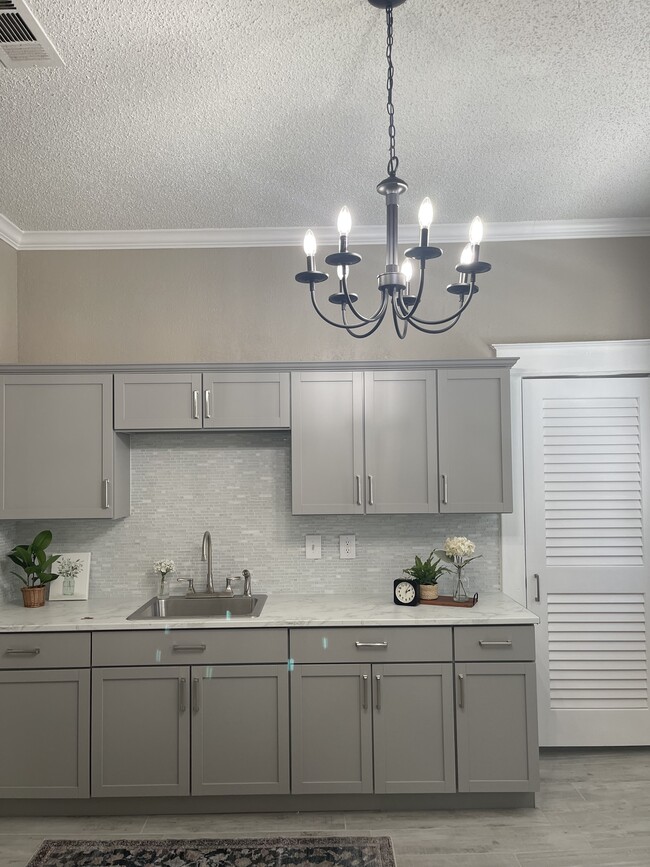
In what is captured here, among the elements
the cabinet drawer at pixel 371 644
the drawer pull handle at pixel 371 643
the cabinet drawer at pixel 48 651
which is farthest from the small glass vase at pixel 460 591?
the cabinet drawer at pixel 48 651

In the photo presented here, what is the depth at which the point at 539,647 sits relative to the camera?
12.0 ft

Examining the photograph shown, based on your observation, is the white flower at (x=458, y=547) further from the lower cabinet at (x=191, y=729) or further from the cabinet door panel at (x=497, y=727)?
the lower cabinet at (x=191, y=729)

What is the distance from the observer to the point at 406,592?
10.9 ft

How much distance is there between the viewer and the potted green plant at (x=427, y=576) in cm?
338

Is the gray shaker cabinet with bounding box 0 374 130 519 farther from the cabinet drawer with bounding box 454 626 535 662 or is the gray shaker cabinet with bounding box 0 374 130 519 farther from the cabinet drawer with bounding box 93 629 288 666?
the cabinet drawer with bounding box 454 626 535 662

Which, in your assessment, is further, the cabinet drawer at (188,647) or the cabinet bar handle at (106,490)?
the cabinet bar handle at (106,490)

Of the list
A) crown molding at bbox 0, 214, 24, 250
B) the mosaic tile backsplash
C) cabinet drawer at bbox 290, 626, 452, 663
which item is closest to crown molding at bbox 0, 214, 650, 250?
crown molding at bbox 0, 214, 24, 250

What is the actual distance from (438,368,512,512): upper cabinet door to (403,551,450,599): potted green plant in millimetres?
313

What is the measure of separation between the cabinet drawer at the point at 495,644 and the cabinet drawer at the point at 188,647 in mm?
824

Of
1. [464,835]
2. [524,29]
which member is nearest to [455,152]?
[524,29]

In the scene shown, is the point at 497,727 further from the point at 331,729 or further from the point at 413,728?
the point at 331,729

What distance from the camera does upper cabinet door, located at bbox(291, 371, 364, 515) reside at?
134 inches

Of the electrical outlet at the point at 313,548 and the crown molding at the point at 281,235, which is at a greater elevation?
the crown molding at the point at 281,235

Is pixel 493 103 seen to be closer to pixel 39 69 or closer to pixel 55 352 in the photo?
pixel 39 69
